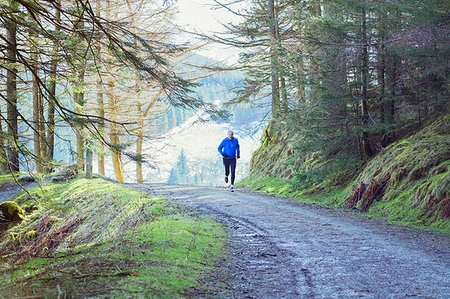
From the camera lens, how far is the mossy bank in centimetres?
873

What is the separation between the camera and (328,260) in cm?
521

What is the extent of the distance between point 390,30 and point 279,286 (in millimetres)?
9914

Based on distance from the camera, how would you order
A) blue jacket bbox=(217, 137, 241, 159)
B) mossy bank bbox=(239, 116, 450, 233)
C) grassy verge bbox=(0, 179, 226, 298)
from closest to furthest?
grassy verge bbox=(0, 179, 226, 298), mossy bank bbox=(239, 116, 450, 233), blue jacket bbox=(217, 137, 241, 159)

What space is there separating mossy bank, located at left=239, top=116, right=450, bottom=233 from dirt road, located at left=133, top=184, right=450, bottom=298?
103cm

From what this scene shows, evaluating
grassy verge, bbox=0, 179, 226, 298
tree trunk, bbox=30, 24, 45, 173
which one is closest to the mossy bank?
grassy verge, bbox=0, 179, 226, 298

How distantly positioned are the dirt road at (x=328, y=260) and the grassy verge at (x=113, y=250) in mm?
422

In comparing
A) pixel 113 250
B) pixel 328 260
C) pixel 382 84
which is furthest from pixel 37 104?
pixel 328 260

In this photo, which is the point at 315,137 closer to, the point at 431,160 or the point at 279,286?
the point at 431,160

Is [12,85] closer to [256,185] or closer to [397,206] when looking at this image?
[256,185]

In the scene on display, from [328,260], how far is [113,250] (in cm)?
296

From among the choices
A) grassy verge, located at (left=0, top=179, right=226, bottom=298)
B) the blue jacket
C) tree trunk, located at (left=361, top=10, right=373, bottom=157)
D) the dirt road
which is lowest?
the dirt road

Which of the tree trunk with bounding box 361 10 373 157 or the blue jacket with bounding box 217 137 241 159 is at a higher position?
the tree trunk with bounding box 361 10 373 157

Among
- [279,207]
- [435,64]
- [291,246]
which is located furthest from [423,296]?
[435,64]

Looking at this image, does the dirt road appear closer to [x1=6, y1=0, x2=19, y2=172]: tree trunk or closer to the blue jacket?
[x1=6, y1=0, x2=19, y2=172]: tree trunk
